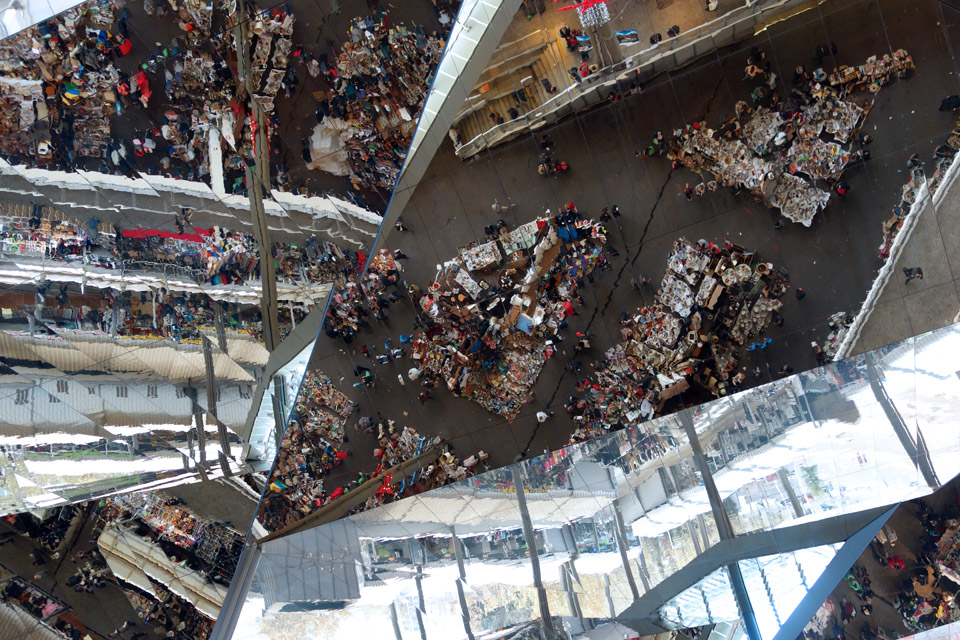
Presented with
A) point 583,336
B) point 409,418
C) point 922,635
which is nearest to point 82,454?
point 409,418

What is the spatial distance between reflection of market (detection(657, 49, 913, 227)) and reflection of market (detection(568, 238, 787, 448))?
1.92 feet

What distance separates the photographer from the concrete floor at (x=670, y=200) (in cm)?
518

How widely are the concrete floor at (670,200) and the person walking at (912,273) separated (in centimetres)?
24

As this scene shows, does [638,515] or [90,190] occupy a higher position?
[90,190]

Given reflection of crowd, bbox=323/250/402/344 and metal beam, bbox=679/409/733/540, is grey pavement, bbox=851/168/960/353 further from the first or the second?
reflection of crowd, bbox=323/250/402/344

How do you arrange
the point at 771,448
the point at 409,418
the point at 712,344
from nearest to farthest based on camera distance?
the point at 771,448, the point at 712,344, the point at 409,418

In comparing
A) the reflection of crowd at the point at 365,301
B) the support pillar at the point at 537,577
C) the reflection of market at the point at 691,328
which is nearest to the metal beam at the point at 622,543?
the support pillar at the point at 537,577

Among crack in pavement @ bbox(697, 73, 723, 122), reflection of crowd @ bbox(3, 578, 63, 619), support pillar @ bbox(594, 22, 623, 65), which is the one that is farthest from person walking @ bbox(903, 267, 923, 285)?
reflection of crowd @ bbox(3, 578, 63, 619)

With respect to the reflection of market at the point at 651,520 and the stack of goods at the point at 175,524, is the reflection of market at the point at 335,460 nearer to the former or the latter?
the reflection of market at the point at 651,520

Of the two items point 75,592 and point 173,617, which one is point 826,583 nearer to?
point 173,617

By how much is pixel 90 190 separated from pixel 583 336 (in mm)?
4290

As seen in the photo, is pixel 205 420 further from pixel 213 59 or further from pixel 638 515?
pixel 638 515

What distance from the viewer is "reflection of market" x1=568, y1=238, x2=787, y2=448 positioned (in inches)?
211

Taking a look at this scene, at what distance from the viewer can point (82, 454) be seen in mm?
5344
